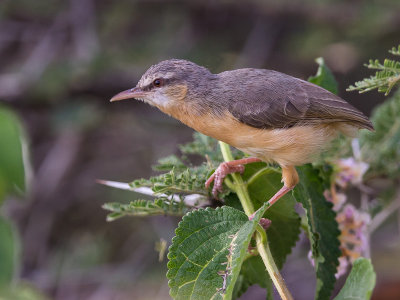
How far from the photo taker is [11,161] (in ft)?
2.67

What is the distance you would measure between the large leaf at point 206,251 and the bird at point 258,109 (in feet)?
2.66

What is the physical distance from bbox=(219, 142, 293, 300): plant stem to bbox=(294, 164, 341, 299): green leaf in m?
0.21

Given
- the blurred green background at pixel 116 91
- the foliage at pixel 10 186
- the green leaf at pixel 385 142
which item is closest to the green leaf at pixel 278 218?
the green leaf at pixel 385 142

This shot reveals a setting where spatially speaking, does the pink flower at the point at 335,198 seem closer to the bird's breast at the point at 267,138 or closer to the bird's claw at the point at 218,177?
the bird's breast at the point at 267,138

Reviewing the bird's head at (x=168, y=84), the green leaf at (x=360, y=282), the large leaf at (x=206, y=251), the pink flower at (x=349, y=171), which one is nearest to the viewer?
the green leaf at (x=360, y=282)

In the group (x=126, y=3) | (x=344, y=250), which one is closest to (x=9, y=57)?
(x=126, y=3)

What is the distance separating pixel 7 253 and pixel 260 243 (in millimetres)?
1239

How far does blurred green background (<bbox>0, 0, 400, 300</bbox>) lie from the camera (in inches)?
248

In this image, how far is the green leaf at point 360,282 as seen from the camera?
5.20ft

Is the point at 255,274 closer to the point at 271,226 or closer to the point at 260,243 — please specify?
the point at 271,226

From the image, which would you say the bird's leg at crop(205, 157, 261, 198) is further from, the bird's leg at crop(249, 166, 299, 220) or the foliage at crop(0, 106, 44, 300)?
the foliage at crop(0, 106, 44, 300)

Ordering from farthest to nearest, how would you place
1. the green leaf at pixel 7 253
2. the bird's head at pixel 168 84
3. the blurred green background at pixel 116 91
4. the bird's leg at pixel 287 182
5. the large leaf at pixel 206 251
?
1. the blurred green background at pixel 116 91
2. the bird's head at pixel 168 84
3. the bird's leg at pixel 287 182
4. the large leaf at pixel 206 251
5. the green leaf at pixel 7 253

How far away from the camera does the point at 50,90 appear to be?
6121 mm

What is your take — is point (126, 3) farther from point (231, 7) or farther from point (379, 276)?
point (379, 276)
